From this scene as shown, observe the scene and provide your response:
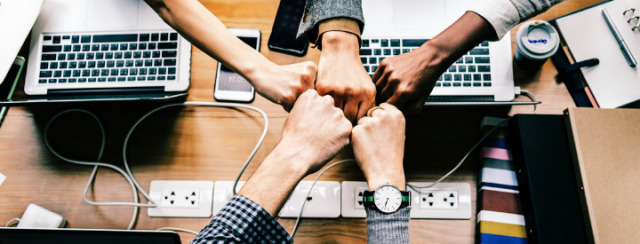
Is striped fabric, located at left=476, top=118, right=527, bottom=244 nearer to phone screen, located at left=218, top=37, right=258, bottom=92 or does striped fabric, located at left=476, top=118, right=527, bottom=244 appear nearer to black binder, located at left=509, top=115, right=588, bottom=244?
black binder, located at left=509, top=115, right=588, bottom=244

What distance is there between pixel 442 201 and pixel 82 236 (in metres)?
0.77

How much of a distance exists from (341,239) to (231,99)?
1.44 ft

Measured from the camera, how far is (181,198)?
0.87 meters

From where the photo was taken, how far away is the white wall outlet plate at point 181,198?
2.85 ft

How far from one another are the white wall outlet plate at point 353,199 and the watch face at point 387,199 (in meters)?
0.18

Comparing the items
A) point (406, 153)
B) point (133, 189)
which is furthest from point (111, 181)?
point (406, 153)

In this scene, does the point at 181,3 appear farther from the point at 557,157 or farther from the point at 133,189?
the point at 557,157

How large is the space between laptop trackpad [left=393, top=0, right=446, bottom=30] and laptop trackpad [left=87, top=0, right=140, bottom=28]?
649 mm

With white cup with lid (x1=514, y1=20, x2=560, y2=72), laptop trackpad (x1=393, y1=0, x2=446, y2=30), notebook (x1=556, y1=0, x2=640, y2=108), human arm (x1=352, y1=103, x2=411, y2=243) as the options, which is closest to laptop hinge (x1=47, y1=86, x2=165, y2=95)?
human arm (x1=352, y1=103, x2=411, y2=243)

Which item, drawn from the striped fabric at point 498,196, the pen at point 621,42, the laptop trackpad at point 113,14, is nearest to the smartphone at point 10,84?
the laptop trackpad at point 113,14

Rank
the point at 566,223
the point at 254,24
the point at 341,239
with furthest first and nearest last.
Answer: the point at 254,24
the point at 341,239
the point at 566,223

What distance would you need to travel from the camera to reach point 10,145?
0.92 meters

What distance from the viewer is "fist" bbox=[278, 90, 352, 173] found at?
2.31 ft

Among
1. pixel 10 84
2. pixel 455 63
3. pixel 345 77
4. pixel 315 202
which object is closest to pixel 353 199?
pixel 315 202
